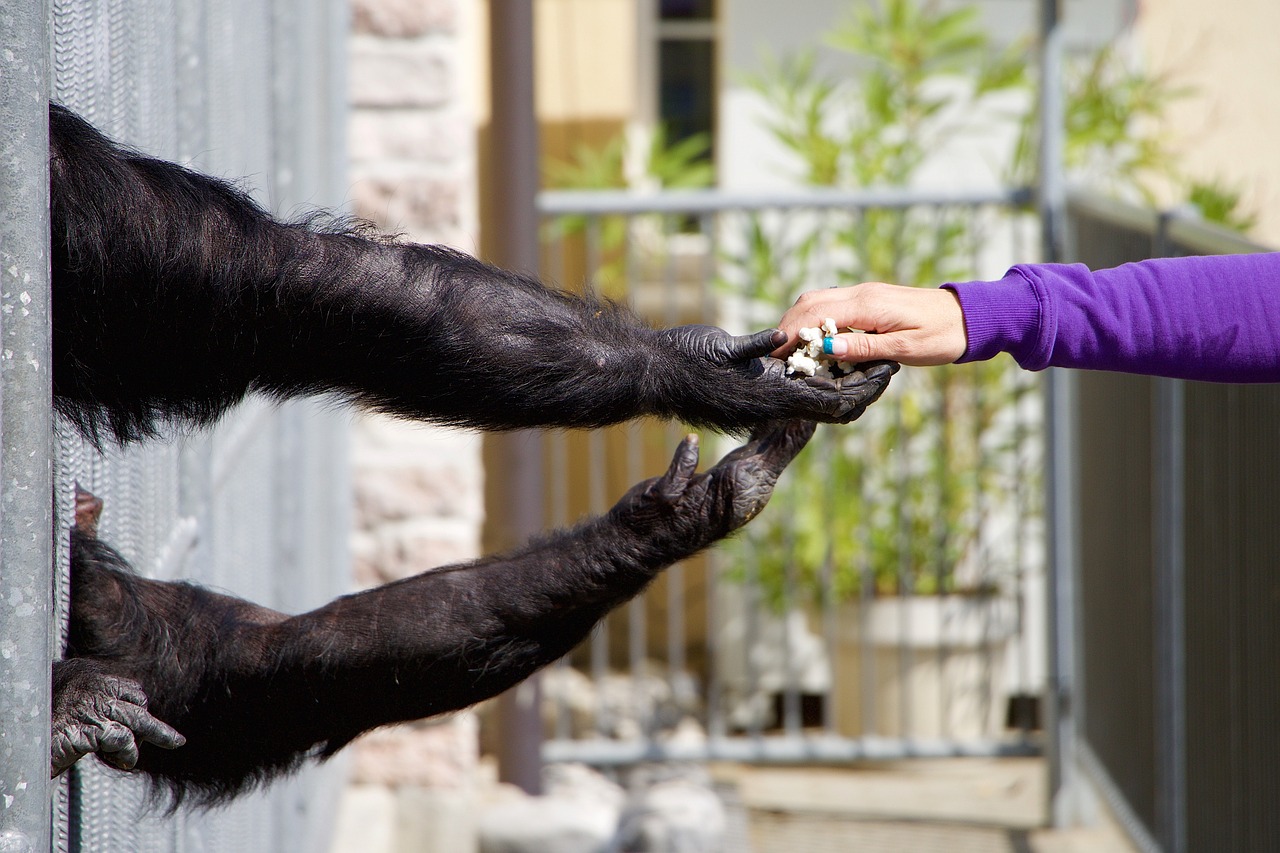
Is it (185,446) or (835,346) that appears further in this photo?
(185,446)

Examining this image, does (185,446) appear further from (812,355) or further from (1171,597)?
(1171,597)

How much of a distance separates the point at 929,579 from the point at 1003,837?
985mm

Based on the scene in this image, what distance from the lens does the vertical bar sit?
3191 millimetres

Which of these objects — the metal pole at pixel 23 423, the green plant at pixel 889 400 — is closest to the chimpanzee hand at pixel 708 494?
the metal pole at pixel 23 423

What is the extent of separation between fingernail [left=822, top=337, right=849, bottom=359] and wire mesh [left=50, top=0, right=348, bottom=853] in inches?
28.1

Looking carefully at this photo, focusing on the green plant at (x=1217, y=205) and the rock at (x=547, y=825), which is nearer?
the rock at (x=547, y=825)

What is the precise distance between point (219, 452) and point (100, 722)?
3.69 ft

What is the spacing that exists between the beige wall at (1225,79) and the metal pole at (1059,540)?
1951 mm

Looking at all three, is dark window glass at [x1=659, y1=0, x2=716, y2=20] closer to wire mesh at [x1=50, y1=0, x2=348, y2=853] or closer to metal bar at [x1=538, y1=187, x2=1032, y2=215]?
metal bar at [x1=538, y1=187, x2=1032, y2=215]

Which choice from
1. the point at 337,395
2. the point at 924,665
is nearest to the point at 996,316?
the point at 337,395

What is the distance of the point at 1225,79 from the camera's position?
6.16m

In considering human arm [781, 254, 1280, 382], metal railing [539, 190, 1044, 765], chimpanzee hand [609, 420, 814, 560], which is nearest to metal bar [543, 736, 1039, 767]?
metal railing [539, 190, 1044, 765]

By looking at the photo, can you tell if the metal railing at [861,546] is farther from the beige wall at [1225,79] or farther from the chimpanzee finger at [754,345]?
the chimpanzee finger at [754,345]

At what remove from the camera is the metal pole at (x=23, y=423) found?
108 cm
